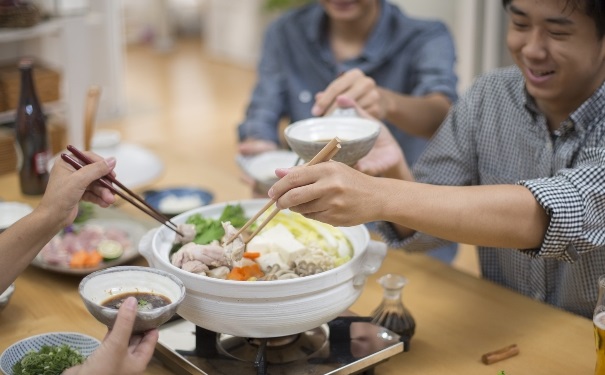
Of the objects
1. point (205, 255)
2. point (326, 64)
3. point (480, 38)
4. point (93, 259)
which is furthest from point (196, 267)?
point (480, 38)

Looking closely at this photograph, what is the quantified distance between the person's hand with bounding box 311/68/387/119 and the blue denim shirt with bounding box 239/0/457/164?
1.78 ft

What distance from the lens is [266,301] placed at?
4.48 feet

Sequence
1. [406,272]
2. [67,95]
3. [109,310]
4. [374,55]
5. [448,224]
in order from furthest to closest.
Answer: [67,95] → [374,55] → [406,272] → [448,224] → [109,310]

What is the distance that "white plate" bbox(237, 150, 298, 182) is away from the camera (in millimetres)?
2275

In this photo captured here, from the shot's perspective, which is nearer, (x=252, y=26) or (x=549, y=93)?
(x=549, y=93)

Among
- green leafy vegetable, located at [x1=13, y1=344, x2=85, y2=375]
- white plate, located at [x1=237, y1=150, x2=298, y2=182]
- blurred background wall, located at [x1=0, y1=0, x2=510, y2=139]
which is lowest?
blurred background wall, located at [x1=0, y1=0, x2=510, y2=139]

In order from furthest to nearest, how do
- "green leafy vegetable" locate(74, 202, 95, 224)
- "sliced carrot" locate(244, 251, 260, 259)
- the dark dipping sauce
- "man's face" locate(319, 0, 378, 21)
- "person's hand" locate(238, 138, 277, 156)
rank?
"man's face" locate(319, 0, 378, 21), "person's hand" locate(238, 138, 277, 156), "green leafy vegetable" locate(74, 202, 95, 224), "sliced carrot" locate(244, 251, 260, 259), the dark dipping sauce

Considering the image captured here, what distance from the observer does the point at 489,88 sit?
2047 mm

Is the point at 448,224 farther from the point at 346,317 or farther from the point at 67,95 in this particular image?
the point at 67,95

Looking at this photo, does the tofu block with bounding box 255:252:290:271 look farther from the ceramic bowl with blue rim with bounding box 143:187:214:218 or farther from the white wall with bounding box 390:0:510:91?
the white wall with bounding box 390:0:510:91

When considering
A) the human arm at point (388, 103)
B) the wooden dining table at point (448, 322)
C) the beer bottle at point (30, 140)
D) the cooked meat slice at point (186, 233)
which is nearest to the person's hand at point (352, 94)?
the human arm at point (388, 103)

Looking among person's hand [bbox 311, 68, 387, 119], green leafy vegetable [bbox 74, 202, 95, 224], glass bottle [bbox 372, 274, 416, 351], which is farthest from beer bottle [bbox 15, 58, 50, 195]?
glass bottle [bbox 372, 274, 416, 351]

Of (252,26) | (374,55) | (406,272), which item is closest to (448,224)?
(406,272)

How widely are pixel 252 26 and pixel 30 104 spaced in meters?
5.67
